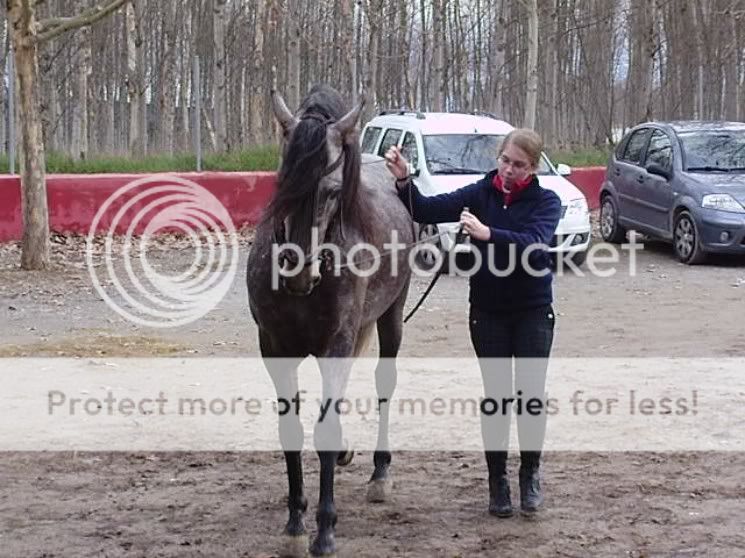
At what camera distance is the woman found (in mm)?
5715

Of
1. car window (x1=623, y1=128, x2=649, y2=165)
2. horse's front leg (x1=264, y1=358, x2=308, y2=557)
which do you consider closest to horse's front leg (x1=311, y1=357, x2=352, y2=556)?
horse's front leg (x1=264, y1=358, x2=308, y2=557)

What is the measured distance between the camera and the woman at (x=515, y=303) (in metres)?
5.71

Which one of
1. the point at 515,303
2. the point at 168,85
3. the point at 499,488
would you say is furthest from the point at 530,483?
the point at 168,85

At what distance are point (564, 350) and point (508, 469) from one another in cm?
382

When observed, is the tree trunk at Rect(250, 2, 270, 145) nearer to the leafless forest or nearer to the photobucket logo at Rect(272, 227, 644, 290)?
the leafless forest

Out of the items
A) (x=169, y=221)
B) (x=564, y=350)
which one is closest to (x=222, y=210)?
(x=169, y=221)

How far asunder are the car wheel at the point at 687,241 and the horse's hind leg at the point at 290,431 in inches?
429

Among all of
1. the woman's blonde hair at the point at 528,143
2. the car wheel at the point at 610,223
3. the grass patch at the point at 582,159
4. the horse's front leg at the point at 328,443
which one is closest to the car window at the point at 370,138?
the car wheel at the point at 610,223

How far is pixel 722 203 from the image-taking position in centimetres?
1530

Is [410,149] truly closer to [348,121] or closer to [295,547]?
[348,121]

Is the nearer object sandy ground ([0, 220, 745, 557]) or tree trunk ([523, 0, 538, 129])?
sandy ground ([0, 220, 745, 557])

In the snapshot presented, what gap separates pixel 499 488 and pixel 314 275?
1584 millimetres

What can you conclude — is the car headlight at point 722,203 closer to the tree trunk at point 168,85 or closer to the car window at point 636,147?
the car window at point 636,147

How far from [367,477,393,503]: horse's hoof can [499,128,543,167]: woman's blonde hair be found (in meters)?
1.88
